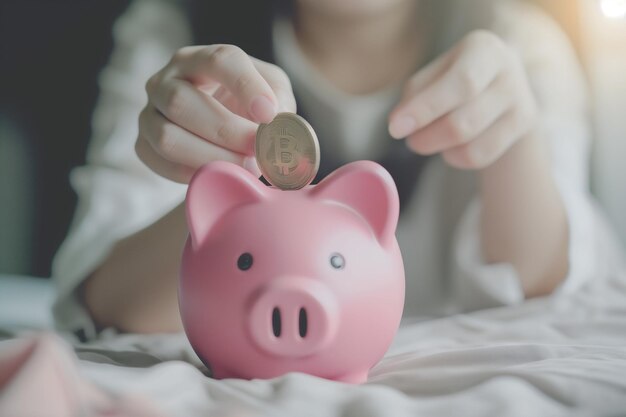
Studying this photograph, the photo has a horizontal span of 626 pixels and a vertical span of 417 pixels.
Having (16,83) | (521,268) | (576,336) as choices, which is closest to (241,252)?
(576,336)

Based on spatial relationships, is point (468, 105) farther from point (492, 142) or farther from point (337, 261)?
point (337, 261)

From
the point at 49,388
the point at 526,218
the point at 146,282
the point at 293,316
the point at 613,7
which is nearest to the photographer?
the point at 49,388

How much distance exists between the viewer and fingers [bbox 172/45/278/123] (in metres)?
1.00

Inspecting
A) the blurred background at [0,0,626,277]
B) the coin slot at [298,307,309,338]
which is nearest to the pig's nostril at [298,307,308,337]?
the coin slot at [298,307,309,338]

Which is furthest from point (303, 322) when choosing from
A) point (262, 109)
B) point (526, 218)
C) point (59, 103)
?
point (59, 103)

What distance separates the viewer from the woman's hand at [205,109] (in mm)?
1036

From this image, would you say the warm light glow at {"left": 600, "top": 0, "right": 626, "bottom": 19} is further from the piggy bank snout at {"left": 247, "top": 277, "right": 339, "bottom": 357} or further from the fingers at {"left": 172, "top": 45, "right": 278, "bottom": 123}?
the piggy bank snout at {"left": 247, "top": 277, "right": 339, "bottom": 357}

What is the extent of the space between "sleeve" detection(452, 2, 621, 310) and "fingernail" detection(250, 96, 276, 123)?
0.71 meters

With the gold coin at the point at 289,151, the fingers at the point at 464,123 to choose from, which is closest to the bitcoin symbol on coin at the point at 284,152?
the gold coin at the point at 289,151

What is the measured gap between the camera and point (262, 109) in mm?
993

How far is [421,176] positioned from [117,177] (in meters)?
0.65

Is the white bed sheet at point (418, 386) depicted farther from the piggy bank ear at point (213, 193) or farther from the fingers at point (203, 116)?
the fingers at point (203, 116)

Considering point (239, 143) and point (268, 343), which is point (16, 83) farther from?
point (268, 343)

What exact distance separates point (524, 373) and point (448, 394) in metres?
0.09
